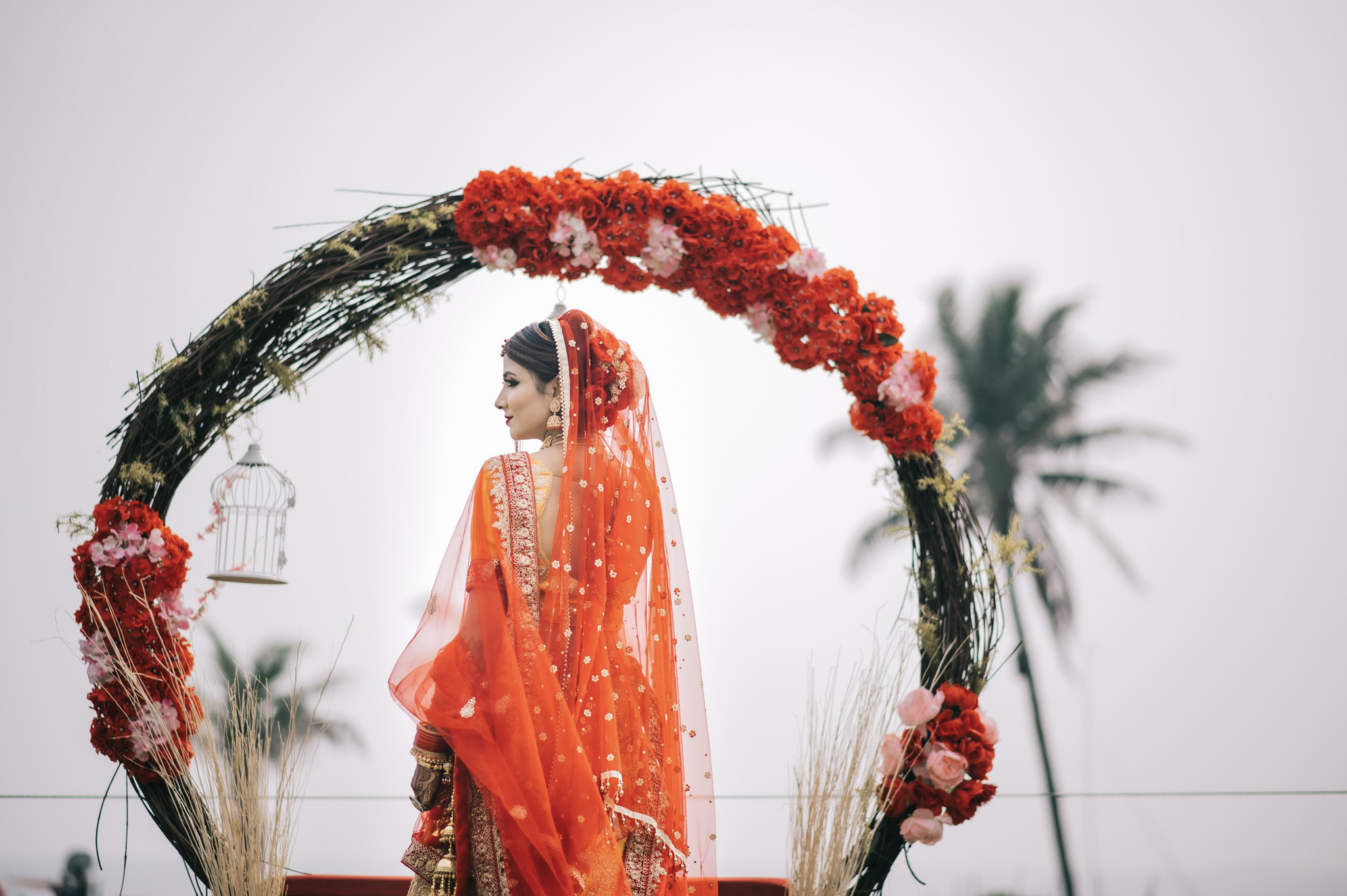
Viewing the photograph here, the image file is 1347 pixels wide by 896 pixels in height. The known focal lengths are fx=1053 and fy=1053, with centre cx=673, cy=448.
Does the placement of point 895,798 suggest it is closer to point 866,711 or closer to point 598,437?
point 866,711

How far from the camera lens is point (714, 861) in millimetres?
3012

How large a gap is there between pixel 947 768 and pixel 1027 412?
11.5 m

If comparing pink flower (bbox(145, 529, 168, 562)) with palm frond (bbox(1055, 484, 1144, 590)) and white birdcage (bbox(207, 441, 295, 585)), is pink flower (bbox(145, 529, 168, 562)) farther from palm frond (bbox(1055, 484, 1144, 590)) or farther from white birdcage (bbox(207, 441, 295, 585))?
palm frond (bbox(1055, 484, 1144, 590))

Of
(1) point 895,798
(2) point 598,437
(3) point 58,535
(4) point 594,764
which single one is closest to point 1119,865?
(1) point 895,798

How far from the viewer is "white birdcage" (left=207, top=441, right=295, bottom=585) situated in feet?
12.4

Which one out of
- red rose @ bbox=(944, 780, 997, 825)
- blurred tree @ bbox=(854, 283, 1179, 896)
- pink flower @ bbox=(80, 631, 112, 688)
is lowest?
red rose @ bbox=(944, 780, 997, 825)

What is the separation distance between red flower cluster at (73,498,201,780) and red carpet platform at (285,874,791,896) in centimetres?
58

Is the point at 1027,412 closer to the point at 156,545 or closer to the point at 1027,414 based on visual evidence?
the point at 1027,414

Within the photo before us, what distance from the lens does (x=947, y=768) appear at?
3.31 metres

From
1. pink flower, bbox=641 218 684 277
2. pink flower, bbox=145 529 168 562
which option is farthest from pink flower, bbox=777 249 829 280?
pink flower, bbox=145 529 168 562

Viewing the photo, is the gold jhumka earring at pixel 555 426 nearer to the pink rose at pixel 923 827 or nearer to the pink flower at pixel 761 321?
the pink flower at pixel 761 321

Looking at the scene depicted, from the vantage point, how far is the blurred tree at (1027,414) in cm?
1279

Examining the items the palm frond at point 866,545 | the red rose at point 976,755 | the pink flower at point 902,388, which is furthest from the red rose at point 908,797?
the palm frond at point 866,545

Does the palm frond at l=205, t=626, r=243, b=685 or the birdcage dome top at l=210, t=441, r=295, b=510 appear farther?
the palm frond at l=205, t=626, r=243, b=685
